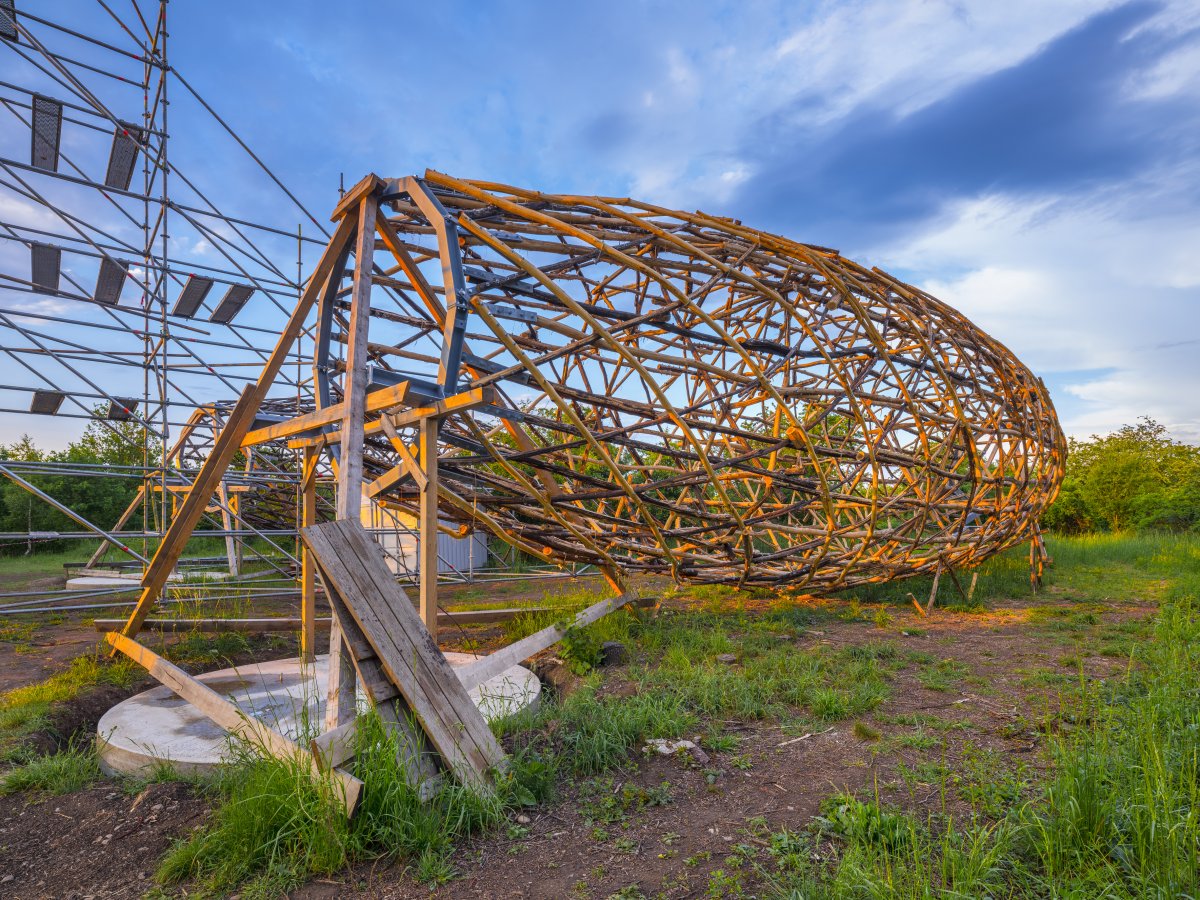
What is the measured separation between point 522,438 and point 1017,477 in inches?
222

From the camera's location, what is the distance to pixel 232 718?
3326 millimetres

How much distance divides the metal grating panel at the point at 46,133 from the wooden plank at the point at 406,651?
717cm

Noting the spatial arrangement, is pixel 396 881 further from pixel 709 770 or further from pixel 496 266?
pixel 496 266

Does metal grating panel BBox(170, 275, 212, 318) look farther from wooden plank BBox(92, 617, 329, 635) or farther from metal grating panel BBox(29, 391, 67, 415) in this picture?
wooden plank BBox(92, 617, 329, 635)

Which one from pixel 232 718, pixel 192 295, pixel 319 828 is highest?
pixel 192 295

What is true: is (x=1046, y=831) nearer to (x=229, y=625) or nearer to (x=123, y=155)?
(x=229, y=625)

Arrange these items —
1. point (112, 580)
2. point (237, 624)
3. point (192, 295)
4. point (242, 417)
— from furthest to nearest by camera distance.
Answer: point (112, 580)
point (192, 295)
point (237, 624)
point (242, 417)

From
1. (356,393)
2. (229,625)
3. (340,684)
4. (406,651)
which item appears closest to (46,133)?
(229,625)

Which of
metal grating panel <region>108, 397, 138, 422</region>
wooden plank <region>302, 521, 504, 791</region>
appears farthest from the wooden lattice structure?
metal grating panel <region>108, 397, 138, 422</region>

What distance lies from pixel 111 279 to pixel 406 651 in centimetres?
826

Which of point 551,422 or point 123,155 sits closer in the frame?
point 551,422

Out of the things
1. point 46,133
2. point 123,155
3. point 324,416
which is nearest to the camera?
point 324,416

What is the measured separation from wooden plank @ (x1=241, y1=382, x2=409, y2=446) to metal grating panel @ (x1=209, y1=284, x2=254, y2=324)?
5.66 m

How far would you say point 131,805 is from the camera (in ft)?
10.6
